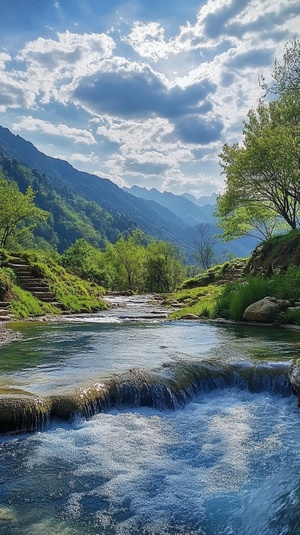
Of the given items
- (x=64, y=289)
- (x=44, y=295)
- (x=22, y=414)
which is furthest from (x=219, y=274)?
(x=22, y=414)

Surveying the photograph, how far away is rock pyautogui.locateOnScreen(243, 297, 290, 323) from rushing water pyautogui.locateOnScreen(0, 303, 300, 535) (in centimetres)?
559

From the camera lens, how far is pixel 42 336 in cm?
1388

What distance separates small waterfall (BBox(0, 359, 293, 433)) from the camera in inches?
234

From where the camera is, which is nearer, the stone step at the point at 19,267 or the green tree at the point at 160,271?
the stone step at the point at 19,267

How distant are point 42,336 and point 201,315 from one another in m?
9.68

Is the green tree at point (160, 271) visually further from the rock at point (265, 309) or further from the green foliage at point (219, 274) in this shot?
the rock at point (265, 309)

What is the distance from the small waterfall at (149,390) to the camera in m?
5.95

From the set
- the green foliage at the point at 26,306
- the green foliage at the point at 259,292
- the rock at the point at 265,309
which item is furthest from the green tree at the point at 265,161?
the green foliage at the point at 26,306

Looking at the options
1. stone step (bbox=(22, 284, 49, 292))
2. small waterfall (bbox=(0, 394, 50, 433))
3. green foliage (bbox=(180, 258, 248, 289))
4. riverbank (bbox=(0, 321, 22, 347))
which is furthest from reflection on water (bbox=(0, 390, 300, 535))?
green foliage (bbox=(180, 258, 248, 289))

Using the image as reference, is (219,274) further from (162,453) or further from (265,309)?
(162,453)

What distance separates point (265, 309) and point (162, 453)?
38.2 feet

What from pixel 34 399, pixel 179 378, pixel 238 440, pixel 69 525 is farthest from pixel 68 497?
pixel 179 378

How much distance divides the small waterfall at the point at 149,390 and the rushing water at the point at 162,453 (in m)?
0.03

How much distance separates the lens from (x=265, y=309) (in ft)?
52.4
